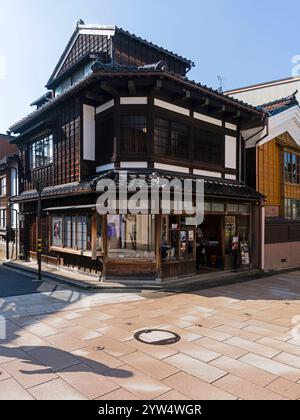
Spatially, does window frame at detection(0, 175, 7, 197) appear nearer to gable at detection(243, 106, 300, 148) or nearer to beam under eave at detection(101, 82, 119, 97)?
beam under eave at detection(101, 82, 119, 97)

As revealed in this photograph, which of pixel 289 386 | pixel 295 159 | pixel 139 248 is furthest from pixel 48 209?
pixel 295 159

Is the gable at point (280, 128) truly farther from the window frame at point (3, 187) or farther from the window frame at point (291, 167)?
the window frame at point (3, 187)

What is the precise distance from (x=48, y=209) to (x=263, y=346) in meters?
11.4

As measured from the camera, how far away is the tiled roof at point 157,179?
436 inches

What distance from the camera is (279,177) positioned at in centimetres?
1788

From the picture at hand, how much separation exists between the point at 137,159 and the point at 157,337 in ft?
23.3

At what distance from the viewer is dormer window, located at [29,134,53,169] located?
15.6m

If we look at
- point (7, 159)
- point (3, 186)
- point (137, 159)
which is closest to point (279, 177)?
point (137, 159)

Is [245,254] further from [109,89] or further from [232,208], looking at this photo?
[109,89]

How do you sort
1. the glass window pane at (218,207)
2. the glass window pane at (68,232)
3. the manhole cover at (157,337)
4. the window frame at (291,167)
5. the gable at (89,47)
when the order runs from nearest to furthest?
the manhole cover at (157,337) → the glass window pane at (218,207) → the glass window pane at (68,232) → the gable at (89,47) → the window frame at (291,167)

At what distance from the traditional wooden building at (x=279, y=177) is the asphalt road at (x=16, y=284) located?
10857 mm

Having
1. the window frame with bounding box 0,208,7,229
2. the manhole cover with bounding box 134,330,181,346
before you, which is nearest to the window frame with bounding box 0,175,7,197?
the window frame with bounding box 0,208,7,229

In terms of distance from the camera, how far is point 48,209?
579 inches

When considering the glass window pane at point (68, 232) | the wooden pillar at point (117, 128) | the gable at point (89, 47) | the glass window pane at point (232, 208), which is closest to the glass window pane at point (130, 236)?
the wooden pillar at point (117, 128)
